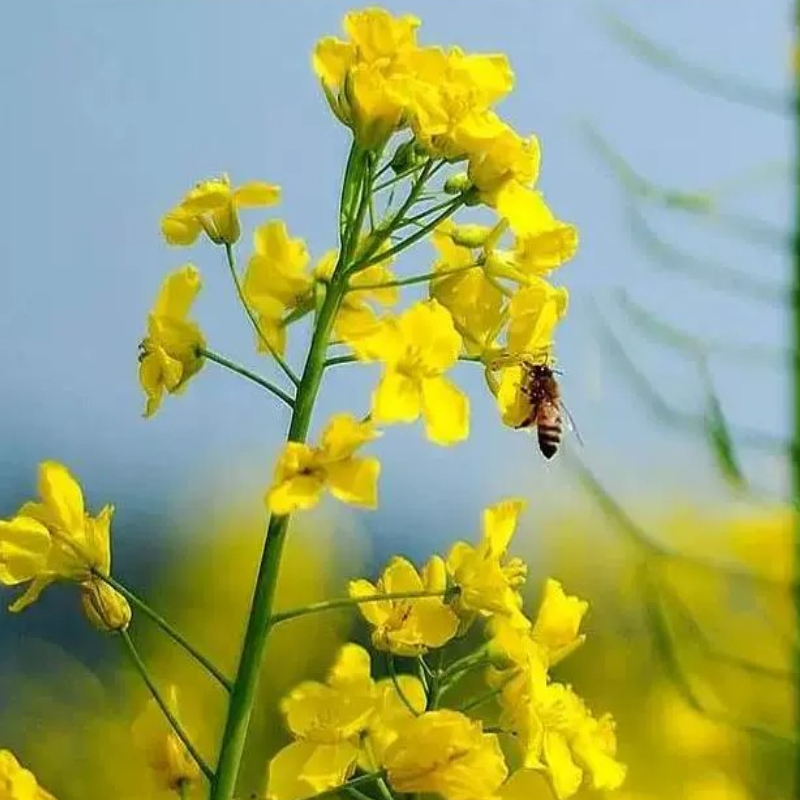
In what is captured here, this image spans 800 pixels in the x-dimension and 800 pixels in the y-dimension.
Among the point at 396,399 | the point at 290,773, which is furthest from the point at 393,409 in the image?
the point at 290,773

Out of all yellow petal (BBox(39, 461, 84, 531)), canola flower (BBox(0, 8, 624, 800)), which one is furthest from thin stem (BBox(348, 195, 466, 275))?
yellow petal (BBox(39, 461, 84, 531))

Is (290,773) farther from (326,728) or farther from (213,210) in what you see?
(213,210)

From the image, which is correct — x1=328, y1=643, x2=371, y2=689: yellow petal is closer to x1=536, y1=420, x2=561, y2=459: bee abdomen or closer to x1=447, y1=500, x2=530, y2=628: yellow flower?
x1=447, y1=500, x2=530, y2=628: yellow flower

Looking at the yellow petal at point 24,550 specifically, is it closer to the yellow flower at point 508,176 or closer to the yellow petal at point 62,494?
the yellow petal at point 62,494

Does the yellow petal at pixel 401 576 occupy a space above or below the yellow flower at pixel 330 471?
below

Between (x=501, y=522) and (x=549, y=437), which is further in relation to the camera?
(x=549, y=437)

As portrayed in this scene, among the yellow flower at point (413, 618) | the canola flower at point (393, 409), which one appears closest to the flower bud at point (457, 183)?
the canola flower at point (393, 409)
